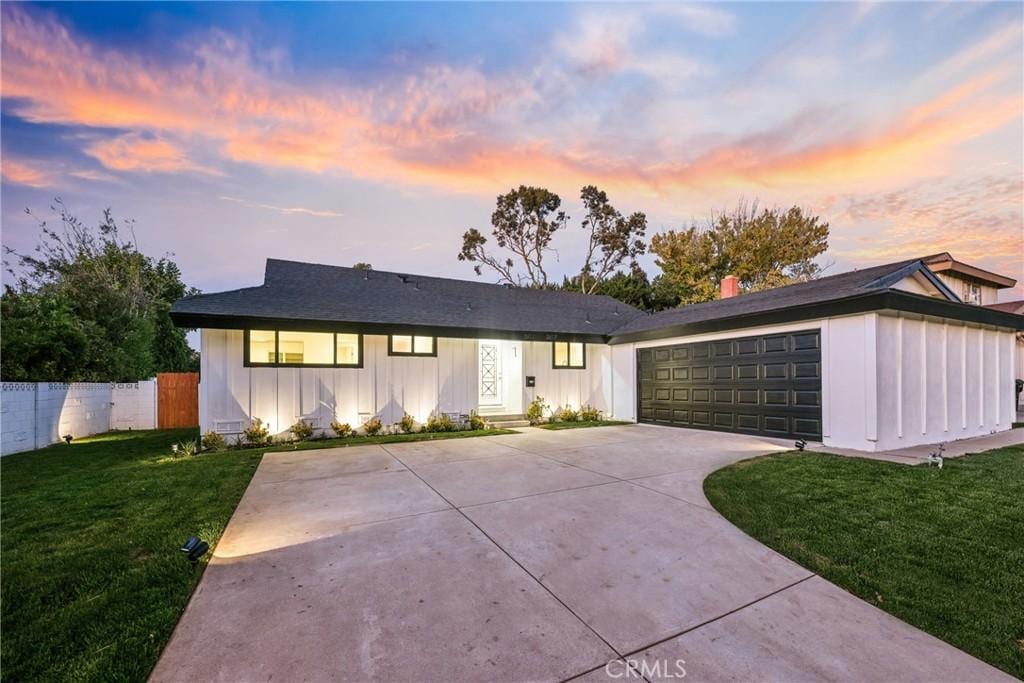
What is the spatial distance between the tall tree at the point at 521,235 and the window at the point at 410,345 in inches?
668

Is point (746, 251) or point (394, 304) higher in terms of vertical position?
point (746, 251)

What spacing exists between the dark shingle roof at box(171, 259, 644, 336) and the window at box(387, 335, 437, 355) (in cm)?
53

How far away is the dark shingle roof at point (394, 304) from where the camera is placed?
27.4 feet

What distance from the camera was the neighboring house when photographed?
7.04 m

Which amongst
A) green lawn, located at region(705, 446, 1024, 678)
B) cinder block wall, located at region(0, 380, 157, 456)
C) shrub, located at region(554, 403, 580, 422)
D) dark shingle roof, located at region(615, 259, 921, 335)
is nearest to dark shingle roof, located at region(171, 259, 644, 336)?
shrub, located at region(554, 403, 580, 422)

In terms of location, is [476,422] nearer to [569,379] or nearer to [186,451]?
[569,379]

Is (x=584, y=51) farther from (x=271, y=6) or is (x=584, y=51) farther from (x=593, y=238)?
(x=593, y=238)

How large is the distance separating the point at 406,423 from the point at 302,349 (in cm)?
286

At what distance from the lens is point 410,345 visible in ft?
32.3

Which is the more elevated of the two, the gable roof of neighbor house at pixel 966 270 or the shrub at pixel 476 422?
the gable roof of neighbor house at pixel 966 270

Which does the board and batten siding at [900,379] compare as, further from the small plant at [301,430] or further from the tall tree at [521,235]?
the tall tree at [521,235]

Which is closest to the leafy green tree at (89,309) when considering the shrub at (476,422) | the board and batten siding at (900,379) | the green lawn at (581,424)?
the shrub at (476,422)

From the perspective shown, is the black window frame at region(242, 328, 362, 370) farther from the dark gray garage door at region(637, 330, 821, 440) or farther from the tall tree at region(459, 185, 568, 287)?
the tall tree at region(459, 185, 568, 287)

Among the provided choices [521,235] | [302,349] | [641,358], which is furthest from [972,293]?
[302,349]
